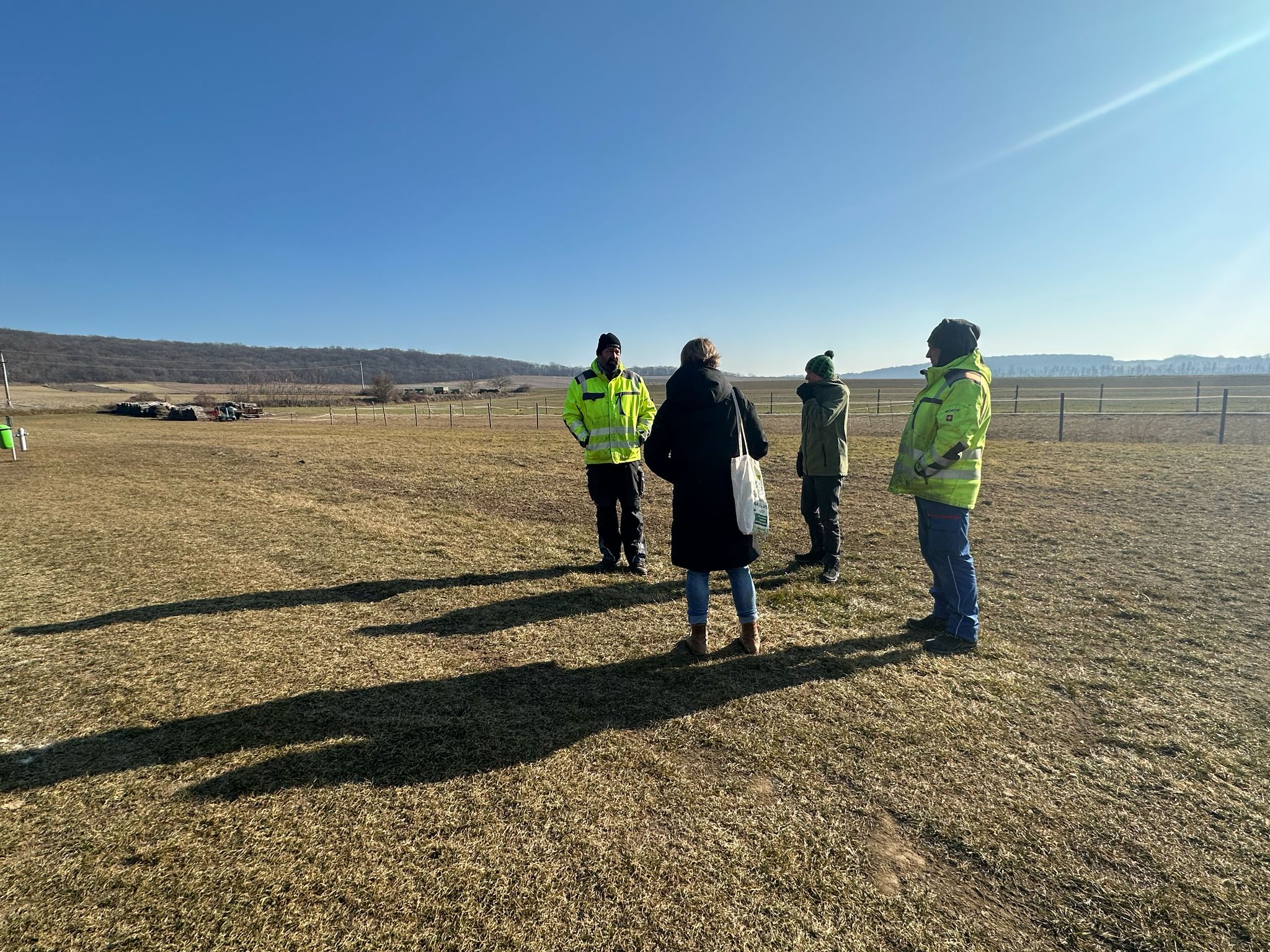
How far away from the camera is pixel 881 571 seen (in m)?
5.57

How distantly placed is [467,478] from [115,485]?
6.23 metres

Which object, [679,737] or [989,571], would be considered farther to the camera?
[989,571]

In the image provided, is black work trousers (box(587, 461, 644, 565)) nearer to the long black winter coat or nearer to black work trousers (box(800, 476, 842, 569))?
black work trousers (box(800, 476, 842, 569))

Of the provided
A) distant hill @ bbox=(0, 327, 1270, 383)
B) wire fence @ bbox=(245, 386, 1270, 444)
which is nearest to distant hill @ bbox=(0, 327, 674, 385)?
distant hill @ bbox=(0, 327, 1270, 383)

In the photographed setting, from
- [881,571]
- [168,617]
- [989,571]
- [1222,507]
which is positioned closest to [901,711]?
[881,571]

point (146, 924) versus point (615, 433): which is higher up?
point (615, 433)

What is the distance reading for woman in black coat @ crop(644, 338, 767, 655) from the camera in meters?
3.47

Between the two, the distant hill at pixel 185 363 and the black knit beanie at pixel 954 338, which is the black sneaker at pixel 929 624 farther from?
the distant hill at pixel 185 363

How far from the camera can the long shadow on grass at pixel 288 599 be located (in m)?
4.42

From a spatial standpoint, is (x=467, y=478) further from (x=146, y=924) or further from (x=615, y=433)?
(x=146, y=924)

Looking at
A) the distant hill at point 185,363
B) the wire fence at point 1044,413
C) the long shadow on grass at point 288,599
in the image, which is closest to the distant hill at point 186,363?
the distant hill at point 185,363

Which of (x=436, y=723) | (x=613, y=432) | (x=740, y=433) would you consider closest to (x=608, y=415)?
(x=613, y=432)

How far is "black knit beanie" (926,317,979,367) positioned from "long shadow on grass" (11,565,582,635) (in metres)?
3.85

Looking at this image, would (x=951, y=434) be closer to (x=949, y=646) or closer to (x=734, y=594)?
(x=949, y=646)
